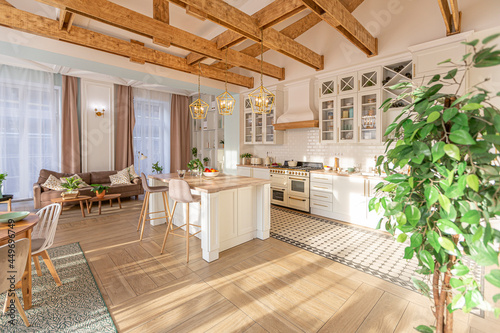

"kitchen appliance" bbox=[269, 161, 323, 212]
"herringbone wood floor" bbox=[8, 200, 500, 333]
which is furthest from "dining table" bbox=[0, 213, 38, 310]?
"kitchen appliance" bbox=[269, 161, 323, 212]

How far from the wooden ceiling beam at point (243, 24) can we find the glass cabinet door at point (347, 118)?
1.22 m

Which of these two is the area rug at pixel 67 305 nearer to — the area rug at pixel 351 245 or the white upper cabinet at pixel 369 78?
the area rug at pixel 351 245

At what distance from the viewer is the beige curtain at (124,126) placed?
7527 millimetres

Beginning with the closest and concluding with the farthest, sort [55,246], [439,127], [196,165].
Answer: [439,127], [55,246], [196,165]

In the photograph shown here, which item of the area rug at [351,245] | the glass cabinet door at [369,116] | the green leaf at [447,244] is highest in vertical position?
the glass cabinet door at [369,116]

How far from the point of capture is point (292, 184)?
5.49m

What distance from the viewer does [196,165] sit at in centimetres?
409

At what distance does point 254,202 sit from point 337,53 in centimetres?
369

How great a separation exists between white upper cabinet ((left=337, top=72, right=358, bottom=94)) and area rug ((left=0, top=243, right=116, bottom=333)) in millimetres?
5135

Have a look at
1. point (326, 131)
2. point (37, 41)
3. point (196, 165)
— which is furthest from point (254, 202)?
point (37, 41)

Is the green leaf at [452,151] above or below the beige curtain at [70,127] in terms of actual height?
below

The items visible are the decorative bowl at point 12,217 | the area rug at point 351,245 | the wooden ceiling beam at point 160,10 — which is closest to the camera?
the decorative bowl at point 12,217

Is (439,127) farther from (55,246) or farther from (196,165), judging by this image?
(55,246)

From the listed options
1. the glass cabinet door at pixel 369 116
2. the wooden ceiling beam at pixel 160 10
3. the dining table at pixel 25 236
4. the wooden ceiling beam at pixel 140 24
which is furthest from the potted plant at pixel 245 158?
the dining table at pixel 25 236
